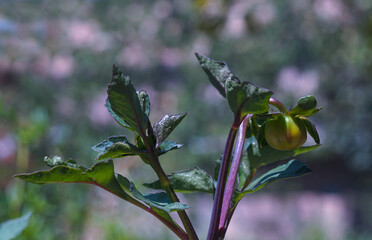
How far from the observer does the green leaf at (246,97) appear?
13 centimetres

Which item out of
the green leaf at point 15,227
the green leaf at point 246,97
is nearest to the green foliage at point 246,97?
the green leaf at point 246,97

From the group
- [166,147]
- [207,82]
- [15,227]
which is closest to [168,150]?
[166,147]

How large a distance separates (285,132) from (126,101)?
0.06 m

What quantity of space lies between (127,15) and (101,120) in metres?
1.00

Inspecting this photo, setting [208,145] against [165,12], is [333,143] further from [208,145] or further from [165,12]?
[165,12]

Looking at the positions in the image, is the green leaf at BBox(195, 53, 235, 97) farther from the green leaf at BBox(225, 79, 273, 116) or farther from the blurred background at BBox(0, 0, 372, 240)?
the blurred background at BBox(0, 0, 372, 240)

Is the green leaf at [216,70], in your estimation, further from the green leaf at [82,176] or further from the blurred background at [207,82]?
the blurred background at [207,82]

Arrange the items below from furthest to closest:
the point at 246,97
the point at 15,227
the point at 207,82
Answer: the point at 207,82, the point at 15,227, the point at 246,97

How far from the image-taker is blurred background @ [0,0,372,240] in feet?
8.19

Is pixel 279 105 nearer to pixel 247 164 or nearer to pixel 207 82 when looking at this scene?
pixel 247 164

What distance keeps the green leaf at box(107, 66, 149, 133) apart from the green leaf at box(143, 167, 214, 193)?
0.03m

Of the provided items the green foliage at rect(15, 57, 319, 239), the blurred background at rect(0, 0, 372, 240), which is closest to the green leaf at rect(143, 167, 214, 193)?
the green foliage at rect(15, 57, 319, 239)

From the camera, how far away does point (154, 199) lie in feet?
0.53

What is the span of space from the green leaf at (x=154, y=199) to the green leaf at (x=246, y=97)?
4 centimetres
